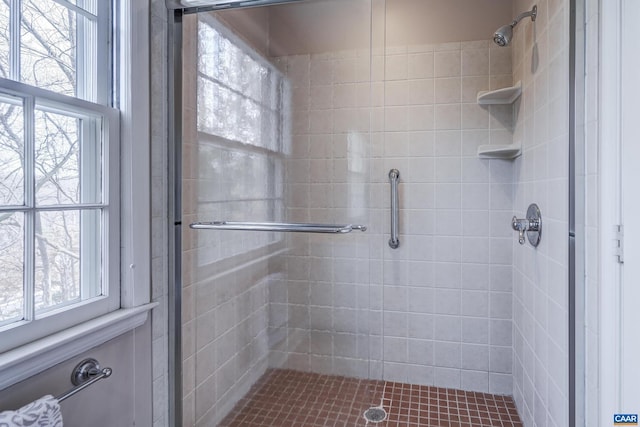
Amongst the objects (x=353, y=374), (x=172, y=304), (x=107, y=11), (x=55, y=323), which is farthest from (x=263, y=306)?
(x=107, y=11)

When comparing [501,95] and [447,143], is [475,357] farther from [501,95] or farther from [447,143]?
[501,95]

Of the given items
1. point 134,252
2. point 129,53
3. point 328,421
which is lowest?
point 328,421

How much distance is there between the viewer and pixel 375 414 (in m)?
1.72

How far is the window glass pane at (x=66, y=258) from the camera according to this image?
3.25ft

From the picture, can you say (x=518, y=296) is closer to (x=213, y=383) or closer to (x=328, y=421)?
(x=328, y=421)

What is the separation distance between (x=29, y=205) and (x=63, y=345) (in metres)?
0.39

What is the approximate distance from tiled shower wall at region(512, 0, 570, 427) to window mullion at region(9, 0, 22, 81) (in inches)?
60.9

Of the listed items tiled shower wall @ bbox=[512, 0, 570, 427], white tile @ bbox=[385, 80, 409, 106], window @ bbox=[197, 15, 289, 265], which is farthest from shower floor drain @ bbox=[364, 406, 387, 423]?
white tile @ bbox=[385, 80, 409, 106]

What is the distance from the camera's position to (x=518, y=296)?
187 centimetres

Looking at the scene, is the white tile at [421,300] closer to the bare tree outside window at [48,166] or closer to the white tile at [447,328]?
the white tile at [447,328]

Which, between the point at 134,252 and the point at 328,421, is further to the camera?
the point at 328,421

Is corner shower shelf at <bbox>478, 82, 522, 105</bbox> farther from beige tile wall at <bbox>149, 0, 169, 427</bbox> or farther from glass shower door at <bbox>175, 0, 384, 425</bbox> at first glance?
beige tile wall at <bbox>149, 0, 169, 427</bbox>

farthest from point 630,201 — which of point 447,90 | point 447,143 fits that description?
point 447,90

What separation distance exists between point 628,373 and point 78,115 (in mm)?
1673
